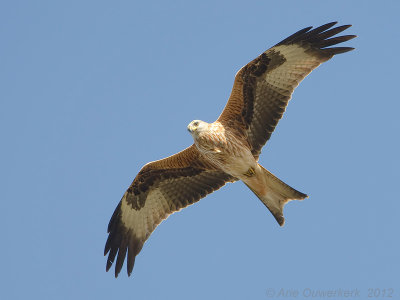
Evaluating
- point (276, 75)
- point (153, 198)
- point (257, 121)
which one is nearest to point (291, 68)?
point (276, 75)

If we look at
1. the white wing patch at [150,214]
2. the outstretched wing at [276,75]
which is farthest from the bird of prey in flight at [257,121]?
the white wing patch at [150,214]

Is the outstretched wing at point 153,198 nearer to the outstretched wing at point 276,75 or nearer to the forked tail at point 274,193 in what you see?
the forked tail at point 274,193

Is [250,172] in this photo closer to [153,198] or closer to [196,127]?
[196,127]

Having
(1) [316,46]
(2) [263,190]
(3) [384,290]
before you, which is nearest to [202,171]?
(2) [263,190]

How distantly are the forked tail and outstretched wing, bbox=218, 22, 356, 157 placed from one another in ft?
3.00

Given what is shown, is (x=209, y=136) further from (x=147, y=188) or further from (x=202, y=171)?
(x=147, y=188)

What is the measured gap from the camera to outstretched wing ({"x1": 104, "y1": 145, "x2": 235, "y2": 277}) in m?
11.5

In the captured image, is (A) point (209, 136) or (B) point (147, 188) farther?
(B) point (147, 188)

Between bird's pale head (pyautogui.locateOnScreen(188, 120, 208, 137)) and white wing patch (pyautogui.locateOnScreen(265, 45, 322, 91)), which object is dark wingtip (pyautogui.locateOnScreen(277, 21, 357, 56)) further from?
bird's pale head (pyautogui.locateOnScreen(188, 120, 208, 137))

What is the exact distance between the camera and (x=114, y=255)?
11711 millimetres

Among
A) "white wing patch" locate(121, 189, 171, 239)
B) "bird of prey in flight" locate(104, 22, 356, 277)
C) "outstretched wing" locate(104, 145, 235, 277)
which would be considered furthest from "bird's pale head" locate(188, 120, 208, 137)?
"white wing patch" locate(121, 189, 171, 239)

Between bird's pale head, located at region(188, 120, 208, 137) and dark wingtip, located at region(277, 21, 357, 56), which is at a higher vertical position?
dark wingtip, located at region(277, 21, 357, 56)

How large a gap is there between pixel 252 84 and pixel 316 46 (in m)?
1.28

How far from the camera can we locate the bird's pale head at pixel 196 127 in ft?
34.6
